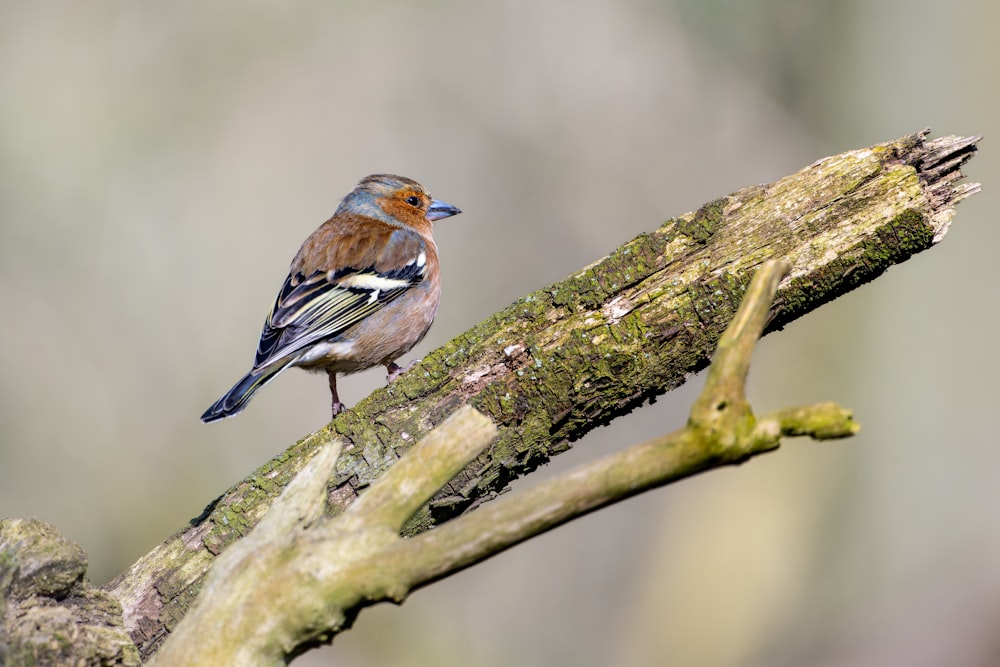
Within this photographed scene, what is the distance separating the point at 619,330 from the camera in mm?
3729

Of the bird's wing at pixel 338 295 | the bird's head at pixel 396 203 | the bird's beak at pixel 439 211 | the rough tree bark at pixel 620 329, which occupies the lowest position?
the rough tree bark at pixel 620 329

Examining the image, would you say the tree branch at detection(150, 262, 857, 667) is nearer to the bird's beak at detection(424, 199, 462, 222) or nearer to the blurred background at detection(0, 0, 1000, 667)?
the bird's beak at detection(424, 199, 462, 222)

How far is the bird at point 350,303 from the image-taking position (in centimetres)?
534

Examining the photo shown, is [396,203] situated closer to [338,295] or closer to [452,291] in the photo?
[338,295]

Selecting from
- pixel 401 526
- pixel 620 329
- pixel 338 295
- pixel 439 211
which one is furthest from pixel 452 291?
pixel 401 526

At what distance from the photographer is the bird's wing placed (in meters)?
5.32

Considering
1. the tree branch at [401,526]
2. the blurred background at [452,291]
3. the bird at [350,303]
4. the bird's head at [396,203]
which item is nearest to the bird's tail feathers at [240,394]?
the bird at [350,303]

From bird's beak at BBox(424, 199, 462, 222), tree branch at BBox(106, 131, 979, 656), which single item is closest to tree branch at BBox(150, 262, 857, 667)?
tree branch at BBox(106, 131, 979, 656)

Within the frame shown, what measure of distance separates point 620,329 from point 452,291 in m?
5.29

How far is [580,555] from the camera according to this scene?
916cm

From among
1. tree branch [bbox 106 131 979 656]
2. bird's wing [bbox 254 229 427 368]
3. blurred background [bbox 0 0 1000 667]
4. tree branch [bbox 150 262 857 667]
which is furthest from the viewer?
blurred background [bbox 0 0 1000 667]

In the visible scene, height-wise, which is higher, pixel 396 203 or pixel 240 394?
pixel 396 203

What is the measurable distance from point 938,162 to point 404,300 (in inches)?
125

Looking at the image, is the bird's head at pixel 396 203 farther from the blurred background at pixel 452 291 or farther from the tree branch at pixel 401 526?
the tree branch at pixel 401 526
